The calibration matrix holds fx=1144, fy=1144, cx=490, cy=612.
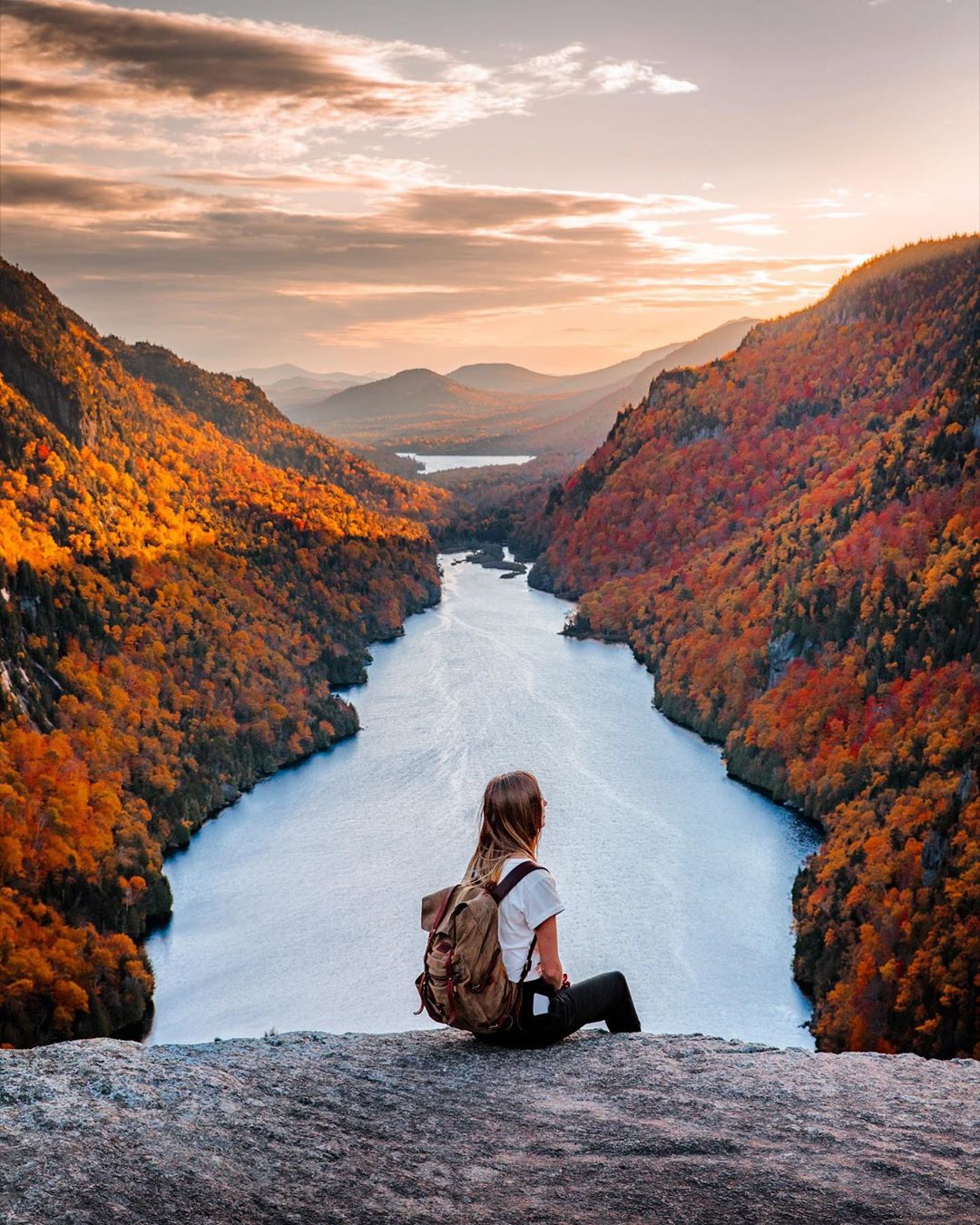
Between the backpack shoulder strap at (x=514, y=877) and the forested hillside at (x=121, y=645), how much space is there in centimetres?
5873

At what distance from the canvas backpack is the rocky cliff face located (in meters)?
0.70

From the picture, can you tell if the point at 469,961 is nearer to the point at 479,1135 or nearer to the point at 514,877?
the point at 514,877

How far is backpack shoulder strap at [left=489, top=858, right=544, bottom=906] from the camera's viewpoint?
34.2 ft

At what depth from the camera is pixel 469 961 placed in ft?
35.2

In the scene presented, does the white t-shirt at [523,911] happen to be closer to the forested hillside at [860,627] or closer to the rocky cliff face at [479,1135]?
the rocky cliff face at [479,1135]

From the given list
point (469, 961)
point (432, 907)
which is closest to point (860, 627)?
point (432, 907)

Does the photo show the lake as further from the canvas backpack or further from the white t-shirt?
the white t-shirt

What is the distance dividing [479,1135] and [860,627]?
354 ft

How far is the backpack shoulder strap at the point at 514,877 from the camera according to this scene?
10.4m

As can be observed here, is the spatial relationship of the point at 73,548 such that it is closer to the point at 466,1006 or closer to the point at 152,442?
the point at 152,442

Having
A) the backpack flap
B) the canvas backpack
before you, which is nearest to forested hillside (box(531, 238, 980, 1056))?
the canvas backpack

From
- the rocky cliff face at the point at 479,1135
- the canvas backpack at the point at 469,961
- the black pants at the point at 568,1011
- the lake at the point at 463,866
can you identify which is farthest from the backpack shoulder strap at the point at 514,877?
the lake at the point at 463,866

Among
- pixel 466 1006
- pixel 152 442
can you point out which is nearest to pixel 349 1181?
pixel 466 1006

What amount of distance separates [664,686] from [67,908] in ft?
232
